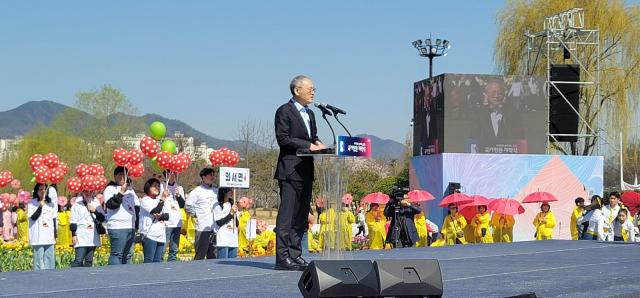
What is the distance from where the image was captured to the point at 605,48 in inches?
1823

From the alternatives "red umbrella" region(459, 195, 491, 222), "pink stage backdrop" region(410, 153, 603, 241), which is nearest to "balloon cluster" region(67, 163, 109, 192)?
"red umbrella" region(459, 195, 491, 222)

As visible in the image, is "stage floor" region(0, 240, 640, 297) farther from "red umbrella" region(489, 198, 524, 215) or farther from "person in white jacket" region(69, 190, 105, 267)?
"red umbrella" region(489, 198, 524, 215)

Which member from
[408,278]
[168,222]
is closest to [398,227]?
[168,222]

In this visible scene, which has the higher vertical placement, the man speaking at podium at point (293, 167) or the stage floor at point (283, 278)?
the man speaking at podium at point (293, 167)

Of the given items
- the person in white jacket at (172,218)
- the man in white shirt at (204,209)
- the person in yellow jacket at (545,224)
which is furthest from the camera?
the person in yellow jacket at (545,224)

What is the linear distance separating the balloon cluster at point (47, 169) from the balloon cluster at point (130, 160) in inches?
33.0

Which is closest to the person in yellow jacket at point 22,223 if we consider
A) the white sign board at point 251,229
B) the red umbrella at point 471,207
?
the white sign board at point 251,229

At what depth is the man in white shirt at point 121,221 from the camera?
556 inches

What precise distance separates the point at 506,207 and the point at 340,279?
16681 millimetres

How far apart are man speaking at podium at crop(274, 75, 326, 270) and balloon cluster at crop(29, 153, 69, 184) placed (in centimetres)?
546

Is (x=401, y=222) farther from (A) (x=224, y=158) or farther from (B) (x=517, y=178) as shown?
(B) (x=517, y=178)

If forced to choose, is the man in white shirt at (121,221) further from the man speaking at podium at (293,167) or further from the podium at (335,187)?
the podium at (335,187)

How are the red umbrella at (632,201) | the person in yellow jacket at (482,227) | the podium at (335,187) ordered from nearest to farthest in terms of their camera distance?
1. the podium at (335,187)
2. the person in yellow jacket at (482,227)
3. the red umbrella at (632,201)

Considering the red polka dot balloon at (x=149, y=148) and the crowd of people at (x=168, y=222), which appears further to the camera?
the red polka dot balloon at (x=149, y=148)
